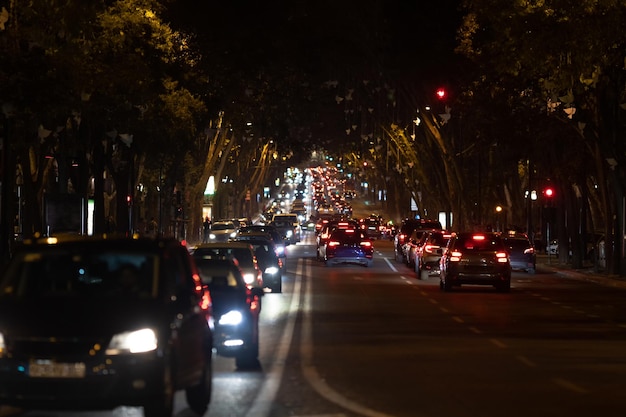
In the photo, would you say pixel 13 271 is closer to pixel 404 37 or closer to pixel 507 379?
pixel 507 379

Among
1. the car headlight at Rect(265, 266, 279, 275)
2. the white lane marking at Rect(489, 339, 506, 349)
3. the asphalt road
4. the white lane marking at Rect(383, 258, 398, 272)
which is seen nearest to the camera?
the asphalt road

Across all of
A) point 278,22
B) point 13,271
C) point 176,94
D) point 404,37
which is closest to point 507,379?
point 13,271

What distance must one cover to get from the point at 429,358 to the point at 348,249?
115 feet

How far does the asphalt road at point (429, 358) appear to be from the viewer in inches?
573

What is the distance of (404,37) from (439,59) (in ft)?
6.89

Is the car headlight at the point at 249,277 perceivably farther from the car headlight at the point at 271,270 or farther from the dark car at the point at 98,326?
the dark car at the point at 98,326

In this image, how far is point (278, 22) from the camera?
2101 inches

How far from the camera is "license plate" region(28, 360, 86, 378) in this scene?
39.3 feet

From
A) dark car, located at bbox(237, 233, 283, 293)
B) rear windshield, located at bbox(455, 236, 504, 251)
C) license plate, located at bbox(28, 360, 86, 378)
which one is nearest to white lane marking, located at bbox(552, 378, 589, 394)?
license plate, located at bbox(28, 360, 86, 378)

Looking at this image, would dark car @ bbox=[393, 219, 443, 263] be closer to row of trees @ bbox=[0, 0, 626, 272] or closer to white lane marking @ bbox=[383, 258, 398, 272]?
white lane marking @ bbox=[383, 258, 398, 272]

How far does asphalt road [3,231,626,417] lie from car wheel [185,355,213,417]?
20cm

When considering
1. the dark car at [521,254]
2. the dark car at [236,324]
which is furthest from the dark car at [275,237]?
the dark car at [236,324]

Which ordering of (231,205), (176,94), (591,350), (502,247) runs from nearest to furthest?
(591,350) < (502,247) < (176,94) < (231,205)

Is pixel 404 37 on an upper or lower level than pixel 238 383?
upper
